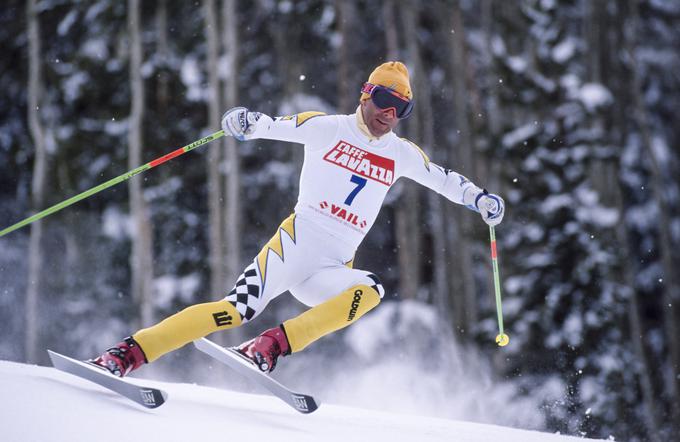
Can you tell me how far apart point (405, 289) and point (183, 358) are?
3.63m

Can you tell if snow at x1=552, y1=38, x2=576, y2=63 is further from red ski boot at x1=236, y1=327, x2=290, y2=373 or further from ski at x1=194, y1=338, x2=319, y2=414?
ski at x1=194, y1=338, x2=319, y2=414

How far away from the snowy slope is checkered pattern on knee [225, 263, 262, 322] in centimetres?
45

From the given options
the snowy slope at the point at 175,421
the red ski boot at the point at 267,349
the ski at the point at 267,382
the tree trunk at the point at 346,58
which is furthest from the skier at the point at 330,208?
the tree trunk at the point at 346,58

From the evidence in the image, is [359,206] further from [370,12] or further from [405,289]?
[370,12]

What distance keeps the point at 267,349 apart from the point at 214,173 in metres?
10.9

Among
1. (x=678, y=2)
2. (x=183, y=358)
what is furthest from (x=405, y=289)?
(x=678, y=2)

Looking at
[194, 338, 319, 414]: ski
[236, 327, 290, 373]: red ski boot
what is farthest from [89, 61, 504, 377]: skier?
[194, 338, 319, 414]: ski

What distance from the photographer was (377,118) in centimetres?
445

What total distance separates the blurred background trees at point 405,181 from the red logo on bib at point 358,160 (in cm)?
814

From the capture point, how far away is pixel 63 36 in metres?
15.8

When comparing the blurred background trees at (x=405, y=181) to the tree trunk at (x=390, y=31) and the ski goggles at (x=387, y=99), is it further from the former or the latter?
the ski goggles at (x=387, y=99)

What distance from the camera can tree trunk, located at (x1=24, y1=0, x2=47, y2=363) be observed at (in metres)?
14.9

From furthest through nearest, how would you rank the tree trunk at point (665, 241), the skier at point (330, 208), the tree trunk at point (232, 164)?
the tree trunk at point (232, 164) < the tree trunk at point (665, 241) < the skier at point (330, 208)

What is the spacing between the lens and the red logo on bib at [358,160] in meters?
4.41
